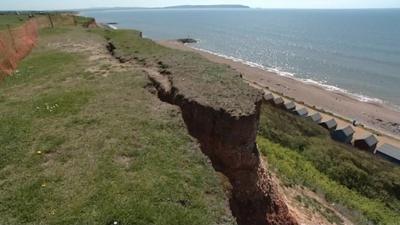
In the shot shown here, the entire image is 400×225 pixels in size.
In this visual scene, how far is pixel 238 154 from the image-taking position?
1325 centimetres

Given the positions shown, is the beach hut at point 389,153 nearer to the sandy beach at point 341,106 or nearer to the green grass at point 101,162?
the sandy beach at point 341,106

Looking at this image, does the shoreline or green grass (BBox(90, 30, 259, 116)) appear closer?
green grass (BBox(90, 30, 259, 116))

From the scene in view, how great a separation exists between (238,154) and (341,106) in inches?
1701

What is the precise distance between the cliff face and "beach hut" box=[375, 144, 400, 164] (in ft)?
74.9

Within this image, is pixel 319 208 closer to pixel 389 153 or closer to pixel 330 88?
pixel 389 153

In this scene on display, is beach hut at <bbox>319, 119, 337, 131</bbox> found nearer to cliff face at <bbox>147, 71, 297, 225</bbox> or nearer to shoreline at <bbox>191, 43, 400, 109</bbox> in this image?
shoreline at <bbox>191, 43, 400, 109</bbox>

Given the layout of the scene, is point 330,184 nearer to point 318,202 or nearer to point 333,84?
point 318,202

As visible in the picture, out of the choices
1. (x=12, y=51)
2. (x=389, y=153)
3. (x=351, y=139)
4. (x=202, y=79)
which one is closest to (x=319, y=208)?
(x=202, y=79)

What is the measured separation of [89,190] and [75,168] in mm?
1189

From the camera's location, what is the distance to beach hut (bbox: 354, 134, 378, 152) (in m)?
35.6

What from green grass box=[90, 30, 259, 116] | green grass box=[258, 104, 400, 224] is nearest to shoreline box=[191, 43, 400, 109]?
green grass box=[258, 104, 400, 224]

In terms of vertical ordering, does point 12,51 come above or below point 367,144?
above

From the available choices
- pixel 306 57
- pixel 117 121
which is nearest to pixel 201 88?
pixel 117 121

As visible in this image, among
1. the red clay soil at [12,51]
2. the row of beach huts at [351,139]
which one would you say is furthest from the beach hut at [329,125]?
the red clay soil at [12,51]
